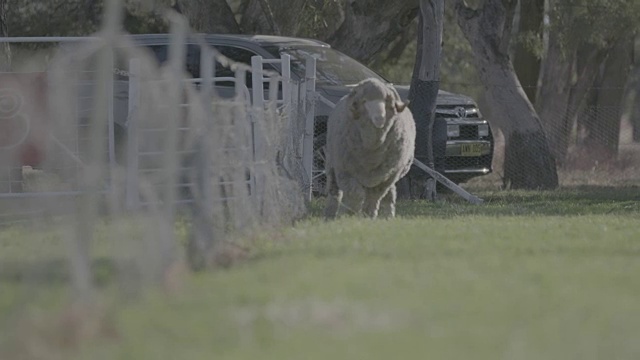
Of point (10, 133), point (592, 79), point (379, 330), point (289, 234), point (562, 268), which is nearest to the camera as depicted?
point (379, 330)

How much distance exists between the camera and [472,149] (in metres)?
20.0

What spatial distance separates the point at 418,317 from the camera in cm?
725

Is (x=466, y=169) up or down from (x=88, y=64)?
down

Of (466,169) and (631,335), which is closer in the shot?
(631,335)

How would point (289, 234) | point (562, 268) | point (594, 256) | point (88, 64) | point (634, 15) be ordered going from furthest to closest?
point (634, 15), point (88, 64), point (289, 234), point (594, 256), point (562, 268)

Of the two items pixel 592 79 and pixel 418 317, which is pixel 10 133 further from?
pixel 592 79

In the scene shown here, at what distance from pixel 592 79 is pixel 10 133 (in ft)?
65.3

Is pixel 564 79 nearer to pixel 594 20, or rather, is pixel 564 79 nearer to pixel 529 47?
pixel 594 20

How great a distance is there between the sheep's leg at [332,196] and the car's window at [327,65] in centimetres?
437

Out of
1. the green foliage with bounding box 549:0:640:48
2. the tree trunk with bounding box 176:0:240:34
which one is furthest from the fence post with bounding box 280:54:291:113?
the green foliage with bounding box 549:0:640:48

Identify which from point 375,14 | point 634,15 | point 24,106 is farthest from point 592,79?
point 24,106

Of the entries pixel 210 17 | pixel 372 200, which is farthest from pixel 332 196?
pixel 210 17

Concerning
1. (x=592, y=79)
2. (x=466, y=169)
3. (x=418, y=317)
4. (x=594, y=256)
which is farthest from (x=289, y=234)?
(x=592, y=79)

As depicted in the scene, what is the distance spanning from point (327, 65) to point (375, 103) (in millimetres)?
6131
